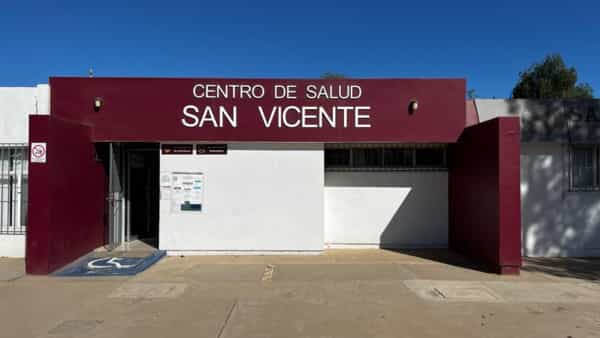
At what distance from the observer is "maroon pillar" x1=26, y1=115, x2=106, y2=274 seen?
7809 mm

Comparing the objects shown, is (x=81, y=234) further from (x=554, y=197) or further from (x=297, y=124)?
(x=554, y=197)

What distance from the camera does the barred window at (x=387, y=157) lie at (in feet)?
35.5

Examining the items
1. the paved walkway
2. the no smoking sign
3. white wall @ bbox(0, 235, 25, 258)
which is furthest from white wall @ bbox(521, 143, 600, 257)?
white wall @ bbox(0, 235, 25, 258)

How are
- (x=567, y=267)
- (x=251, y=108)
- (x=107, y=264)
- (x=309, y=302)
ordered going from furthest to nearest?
(x=251, y=108)
(x=567, y=267)
(x=107, y=264)
(x=309, y=302)

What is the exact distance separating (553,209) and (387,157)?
168 inches

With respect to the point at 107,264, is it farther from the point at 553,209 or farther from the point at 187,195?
the point at 553,209

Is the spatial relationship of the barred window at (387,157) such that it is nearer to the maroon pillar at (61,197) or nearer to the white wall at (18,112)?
the maroon pillar at (61,197)

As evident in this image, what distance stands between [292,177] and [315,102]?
6.35 ft

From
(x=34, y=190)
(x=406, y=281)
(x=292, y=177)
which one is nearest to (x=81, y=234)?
(x=34, y=190)

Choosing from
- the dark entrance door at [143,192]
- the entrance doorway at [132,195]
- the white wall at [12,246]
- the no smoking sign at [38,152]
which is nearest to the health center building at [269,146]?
the white wall at [12,246]

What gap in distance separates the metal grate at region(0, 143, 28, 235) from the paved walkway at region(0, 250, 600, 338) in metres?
2.96

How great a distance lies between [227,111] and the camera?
968 centimetres

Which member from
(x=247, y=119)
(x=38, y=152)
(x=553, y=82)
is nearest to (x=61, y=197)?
(x=38, y=152)

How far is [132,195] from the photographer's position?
11.4 m
